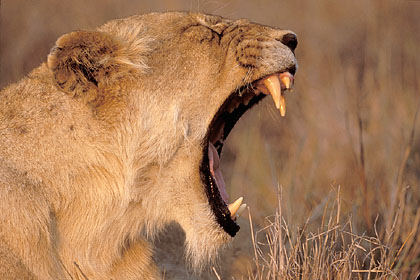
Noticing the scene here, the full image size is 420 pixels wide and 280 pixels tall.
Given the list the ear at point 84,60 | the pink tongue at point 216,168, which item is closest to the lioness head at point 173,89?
the ear at point 84,60

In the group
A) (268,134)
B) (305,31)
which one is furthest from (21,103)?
(305,31)

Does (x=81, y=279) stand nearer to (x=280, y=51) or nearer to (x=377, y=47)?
(x=280, y=51)

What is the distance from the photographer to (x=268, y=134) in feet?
22.4

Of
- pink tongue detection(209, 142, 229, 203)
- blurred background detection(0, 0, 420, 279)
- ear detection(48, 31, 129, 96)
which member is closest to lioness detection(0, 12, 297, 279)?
ear detection(48, 31, 129, 96)

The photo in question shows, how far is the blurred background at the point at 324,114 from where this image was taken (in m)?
4.14

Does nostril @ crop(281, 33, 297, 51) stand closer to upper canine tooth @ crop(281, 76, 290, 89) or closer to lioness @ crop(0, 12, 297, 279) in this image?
lioness @ crop(0, 12, 297, 279)

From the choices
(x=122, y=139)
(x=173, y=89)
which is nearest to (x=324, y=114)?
(x=173, y=89)

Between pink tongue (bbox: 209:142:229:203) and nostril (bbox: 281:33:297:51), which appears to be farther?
pink tongue (bbox: 209:142:229:203)

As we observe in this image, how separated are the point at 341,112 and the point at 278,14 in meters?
3.04

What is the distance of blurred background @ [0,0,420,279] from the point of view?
414 centimetres

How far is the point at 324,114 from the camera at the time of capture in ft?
20.6

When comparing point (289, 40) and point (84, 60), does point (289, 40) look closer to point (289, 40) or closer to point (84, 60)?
point (289, 40)

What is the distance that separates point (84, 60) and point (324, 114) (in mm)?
3964

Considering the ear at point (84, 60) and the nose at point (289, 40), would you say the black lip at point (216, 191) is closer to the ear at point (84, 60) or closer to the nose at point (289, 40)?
the nose at point (289, 40)
